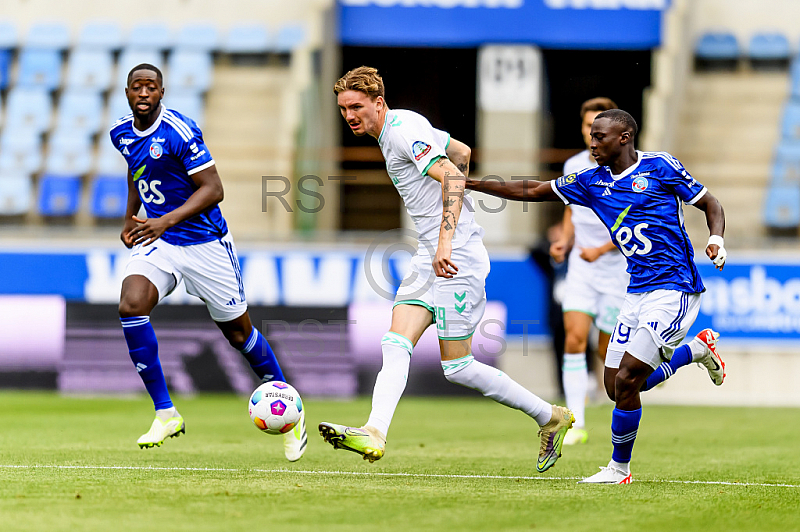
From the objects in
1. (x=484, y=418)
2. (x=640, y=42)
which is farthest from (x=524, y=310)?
(x=640, y=42)

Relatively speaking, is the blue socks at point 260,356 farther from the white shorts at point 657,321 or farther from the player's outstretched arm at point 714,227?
the player's outstretched arm at point 714,227

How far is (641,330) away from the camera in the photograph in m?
5.82

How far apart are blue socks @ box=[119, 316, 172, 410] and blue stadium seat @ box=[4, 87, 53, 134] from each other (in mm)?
11235

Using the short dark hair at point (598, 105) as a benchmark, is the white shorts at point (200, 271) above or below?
below

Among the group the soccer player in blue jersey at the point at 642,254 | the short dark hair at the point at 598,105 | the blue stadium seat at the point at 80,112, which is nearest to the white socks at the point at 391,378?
the soccer player in blue jersey at the point at 642,254

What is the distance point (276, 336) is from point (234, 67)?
24.2ft

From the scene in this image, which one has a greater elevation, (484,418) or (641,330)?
(641,330)

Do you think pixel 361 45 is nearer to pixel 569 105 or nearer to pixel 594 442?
pixel 569 105

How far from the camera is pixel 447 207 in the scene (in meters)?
5.79

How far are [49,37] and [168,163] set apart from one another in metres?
12.8

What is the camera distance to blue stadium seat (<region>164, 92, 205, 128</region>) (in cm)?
1738

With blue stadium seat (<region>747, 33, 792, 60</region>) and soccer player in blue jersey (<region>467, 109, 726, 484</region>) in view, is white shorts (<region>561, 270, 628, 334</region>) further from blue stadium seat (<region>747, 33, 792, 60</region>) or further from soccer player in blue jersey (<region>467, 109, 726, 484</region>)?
blue stadium seat (<region>747, 33, 792, 60</region>)

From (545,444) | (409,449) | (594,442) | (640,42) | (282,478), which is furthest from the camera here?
(640,42)

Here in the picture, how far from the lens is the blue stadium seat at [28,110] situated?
1695 centimetres
